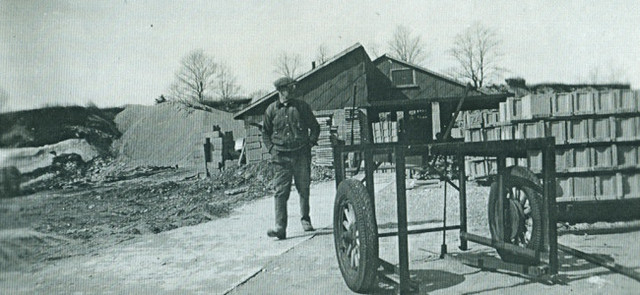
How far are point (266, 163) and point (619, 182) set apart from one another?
45.7 ft

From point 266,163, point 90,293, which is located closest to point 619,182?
point 90,293

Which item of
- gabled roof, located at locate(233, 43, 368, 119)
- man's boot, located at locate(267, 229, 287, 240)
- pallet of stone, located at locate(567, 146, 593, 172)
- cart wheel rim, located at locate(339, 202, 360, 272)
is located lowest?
man's boot, located at locate(267, 229, 287, 240)

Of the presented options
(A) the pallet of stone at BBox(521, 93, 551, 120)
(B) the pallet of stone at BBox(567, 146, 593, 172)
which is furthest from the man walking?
(B) the pallet of stone at BBox(567, 146, 593, 172)

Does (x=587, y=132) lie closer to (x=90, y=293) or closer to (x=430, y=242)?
(x=430, y=242)

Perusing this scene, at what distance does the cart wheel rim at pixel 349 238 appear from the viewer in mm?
4273

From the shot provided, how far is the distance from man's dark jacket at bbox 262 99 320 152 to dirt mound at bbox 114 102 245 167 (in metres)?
A: 27.5

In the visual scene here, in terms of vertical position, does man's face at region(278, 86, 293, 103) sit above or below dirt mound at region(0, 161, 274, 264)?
above

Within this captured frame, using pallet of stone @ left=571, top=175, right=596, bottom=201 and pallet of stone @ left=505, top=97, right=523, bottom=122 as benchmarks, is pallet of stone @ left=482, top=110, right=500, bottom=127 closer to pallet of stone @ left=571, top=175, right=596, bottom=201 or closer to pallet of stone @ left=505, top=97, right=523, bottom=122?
pallet of stone @ left=505, top=97, right=523, bottom=122

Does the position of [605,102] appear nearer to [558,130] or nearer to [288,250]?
[558,130]

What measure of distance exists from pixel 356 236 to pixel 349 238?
0.54 ft

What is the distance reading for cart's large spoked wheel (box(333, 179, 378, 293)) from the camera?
3.96 m

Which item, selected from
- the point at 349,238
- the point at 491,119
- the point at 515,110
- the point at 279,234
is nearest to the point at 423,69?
→ the point at 491,119

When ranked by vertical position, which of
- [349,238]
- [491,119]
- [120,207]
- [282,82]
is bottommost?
[120,207]

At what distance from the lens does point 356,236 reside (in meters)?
4.26
